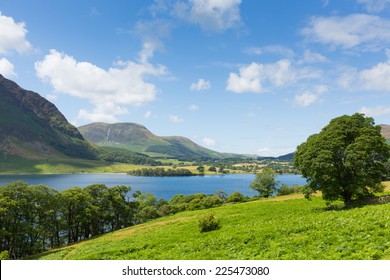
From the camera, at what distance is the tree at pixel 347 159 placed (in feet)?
118

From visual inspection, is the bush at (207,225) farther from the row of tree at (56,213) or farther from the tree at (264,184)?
the tree at (264,184)

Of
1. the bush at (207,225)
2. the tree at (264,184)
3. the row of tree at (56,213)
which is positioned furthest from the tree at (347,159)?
the tree at (264,184)

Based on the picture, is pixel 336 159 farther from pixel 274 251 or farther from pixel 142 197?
pixel 142 197

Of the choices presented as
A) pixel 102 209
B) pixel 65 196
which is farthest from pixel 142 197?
pixel 65 196

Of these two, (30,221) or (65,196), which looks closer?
(30,221)

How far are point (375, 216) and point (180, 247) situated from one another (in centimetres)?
1709

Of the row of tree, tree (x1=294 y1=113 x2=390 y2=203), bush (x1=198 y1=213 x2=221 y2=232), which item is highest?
tree (x1=294 y1=113 x2=390 y2=203)

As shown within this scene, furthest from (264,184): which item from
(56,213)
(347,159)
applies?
(347,159)

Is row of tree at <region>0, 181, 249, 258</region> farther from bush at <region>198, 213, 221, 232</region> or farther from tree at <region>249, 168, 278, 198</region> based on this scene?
bush at <region>198, 213, 221, 232</region>

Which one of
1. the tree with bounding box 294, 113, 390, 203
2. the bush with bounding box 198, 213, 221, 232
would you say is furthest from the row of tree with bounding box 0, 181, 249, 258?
the tree with bounding box 294, 113, 390, 203

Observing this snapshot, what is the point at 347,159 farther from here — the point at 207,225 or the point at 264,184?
the point at 264,184

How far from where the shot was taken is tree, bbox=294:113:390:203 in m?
36.0

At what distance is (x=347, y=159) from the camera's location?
3581 cm
